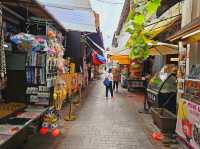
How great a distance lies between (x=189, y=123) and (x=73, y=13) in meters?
6.42

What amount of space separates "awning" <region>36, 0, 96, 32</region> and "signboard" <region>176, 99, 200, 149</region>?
4724mm

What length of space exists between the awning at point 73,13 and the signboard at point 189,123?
186 inches

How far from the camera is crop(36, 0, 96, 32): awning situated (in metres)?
10.8

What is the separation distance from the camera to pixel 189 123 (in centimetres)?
694

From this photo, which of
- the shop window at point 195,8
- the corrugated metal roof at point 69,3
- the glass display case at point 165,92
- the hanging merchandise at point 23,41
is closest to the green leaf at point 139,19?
the shop window at point 195,8

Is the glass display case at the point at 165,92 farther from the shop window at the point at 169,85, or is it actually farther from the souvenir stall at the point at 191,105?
the souvenir stall at the point at 191,105

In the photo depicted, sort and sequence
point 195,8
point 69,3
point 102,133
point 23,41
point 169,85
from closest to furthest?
point 23,41 → point 195,8 → point 102,133 → point 169,85 → point 69,3

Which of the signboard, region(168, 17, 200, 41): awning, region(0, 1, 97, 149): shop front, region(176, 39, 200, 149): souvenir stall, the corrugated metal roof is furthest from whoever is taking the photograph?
the corrugated metal roof

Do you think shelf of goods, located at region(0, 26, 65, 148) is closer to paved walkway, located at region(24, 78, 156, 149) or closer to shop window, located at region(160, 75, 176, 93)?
paved walkway, located at region(24, 78, 156, 149)

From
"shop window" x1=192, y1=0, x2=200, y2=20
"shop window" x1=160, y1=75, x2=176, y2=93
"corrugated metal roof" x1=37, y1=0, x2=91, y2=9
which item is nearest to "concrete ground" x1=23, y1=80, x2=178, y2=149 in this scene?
"shop window" x1=160, y1=75, x2=176, y2=93

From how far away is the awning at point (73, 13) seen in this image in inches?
425

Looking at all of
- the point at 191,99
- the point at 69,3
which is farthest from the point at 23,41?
the point at 69,3

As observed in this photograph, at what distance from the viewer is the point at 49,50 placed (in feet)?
26.2

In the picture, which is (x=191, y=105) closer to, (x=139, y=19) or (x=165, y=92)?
(x=139, y=19)
